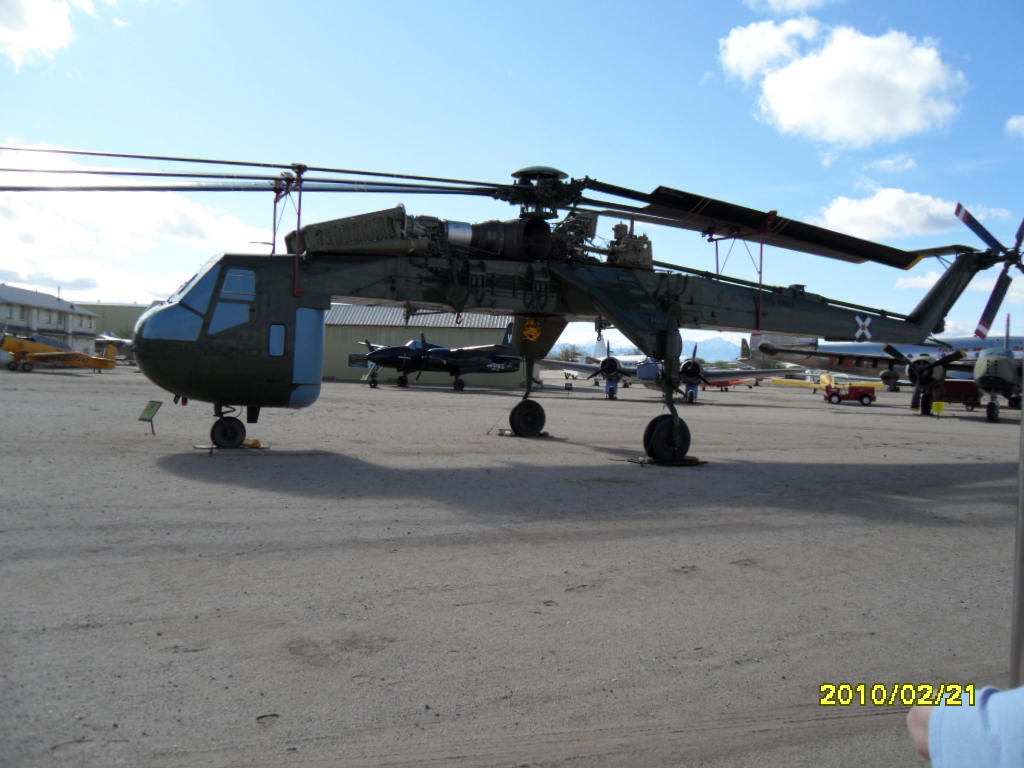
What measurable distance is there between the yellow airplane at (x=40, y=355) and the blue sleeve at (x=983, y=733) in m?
48.2

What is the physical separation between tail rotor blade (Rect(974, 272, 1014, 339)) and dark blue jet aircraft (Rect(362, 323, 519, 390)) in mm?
24733

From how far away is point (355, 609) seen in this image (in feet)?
14.4

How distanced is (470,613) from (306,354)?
22.9ft

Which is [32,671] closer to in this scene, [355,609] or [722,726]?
[355,609]

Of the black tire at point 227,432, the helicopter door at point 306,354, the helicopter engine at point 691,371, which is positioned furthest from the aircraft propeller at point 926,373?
the black tire at point 227,432

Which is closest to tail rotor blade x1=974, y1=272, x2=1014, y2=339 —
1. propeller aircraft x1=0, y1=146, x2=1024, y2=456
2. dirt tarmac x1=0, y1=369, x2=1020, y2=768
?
propeller aircraft x1=0, y1=146, x2=1024, y2=456

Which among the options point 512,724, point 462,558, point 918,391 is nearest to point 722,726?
point 512,724

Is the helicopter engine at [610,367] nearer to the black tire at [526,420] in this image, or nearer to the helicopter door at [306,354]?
the black tire at [526,420]

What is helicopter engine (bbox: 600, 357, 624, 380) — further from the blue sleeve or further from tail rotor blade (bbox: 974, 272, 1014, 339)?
the blue sleeve

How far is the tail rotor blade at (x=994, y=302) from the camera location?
14.3 meters

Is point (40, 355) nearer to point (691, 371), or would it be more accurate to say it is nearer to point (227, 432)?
point (691, 371)

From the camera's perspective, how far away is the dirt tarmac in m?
3.04

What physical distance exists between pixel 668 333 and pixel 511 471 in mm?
3769

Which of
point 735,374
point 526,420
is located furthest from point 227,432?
point 735,374
